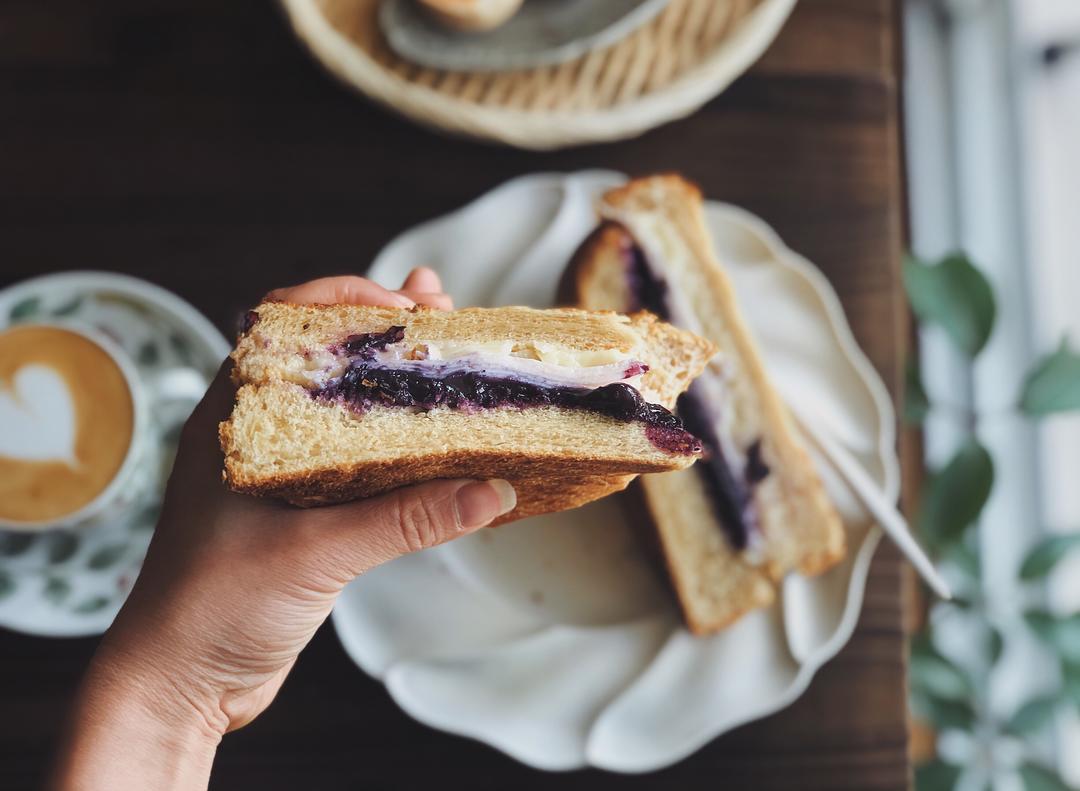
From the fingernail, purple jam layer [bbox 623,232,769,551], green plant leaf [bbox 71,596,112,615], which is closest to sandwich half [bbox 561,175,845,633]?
purple jam layer [bbox 623,232,769,551]

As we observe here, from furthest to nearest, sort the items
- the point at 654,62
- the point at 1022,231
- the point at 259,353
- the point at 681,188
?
the point at 1022,231 → the point at 654,62 → the point at 681,188 → the point at 259,353

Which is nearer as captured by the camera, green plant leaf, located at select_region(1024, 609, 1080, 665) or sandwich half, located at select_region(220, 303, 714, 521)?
sandwich half, located at select_region(220, 303, 714, 521)

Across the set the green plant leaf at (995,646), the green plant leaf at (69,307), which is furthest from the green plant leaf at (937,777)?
the green plant leaf at (69,307)

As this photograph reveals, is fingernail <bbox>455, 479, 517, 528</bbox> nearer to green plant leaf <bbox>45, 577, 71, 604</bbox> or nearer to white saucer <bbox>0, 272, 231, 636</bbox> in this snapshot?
white saucer <bbox>0, 272, 231, 636</bbox>

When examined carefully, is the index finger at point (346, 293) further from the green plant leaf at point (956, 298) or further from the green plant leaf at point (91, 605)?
the green plant leaf at point (956, 298)

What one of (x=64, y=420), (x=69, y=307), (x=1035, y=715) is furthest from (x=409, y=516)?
(x=1035, y=715)

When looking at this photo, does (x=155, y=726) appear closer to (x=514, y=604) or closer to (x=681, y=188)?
(x=514, y=604)

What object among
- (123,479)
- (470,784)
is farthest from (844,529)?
(123,479)
